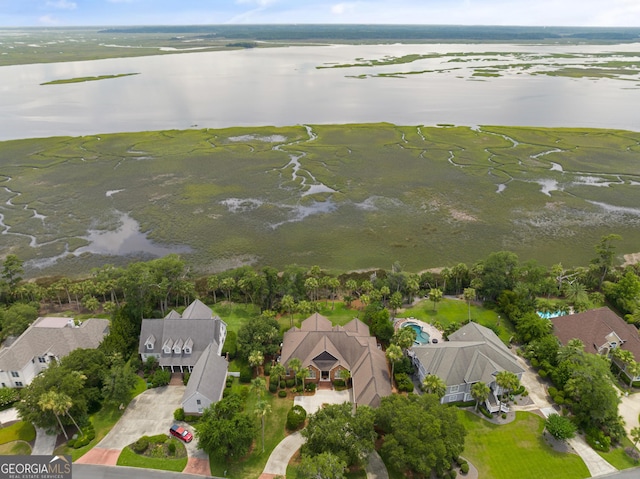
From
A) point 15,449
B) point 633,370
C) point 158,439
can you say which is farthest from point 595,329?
point 15,449

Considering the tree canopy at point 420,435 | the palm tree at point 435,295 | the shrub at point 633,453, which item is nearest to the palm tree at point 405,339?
the tree canopy at point 420,435

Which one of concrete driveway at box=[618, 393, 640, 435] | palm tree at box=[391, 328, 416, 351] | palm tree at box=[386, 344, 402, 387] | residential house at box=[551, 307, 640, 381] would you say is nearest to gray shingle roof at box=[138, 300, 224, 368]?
palm tree at box=[386, 344, 402, 387]

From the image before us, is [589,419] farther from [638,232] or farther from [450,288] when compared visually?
[638,232]

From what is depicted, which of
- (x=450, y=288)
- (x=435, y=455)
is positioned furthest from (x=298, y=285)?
(x=435, y=455)

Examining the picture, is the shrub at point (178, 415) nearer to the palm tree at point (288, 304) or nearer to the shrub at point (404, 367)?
the palm tree at point (288, 304)

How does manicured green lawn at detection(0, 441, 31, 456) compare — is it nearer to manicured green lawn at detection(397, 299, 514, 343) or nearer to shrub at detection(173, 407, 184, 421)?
shrub at detection(173, 407, 184, 421)

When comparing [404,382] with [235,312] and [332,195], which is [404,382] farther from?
[332,195]

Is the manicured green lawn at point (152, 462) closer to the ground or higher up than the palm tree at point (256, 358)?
closer to the ground
